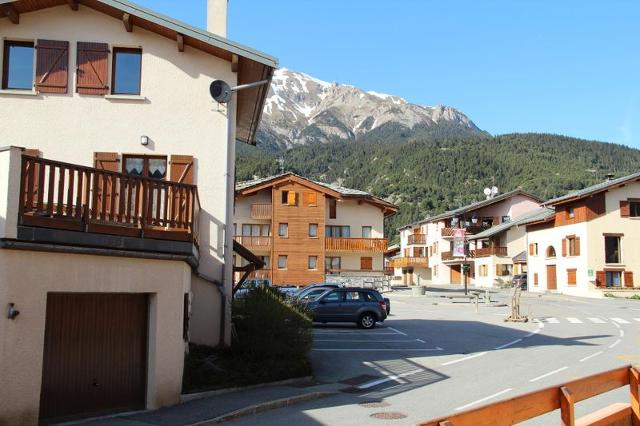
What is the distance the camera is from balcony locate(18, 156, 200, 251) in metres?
9.58

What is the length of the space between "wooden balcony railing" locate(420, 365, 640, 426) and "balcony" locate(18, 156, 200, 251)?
267 inches

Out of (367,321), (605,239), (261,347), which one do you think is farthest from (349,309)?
(605,239)

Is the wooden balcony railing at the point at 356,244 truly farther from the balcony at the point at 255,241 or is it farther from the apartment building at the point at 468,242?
the apartment building at the point at 468,242

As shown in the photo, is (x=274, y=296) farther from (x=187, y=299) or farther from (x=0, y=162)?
(x=0, y=162)

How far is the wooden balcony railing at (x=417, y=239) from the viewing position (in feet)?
319

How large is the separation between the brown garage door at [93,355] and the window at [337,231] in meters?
48.7

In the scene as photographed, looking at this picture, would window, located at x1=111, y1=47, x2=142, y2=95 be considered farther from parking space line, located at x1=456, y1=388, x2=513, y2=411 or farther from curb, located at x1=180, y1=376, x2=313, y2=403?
parking space line, located at x1=456, y1=388, x2=513, y2=411

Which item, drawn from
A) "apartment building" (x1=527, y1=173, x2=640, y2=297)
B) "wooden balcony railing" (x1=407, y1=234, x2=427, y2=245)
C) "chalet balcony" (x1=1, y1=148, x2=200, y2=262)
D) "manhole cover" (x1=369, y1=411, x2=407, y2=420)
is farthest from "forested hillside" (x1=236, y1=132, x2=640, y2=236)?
"manhole cover" (x1=369, y1=411, x2=407, y2=420)

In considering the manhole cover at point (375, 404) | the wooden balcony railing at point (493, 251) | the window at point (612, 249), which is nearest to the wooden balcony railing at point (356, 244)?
the window at point (612, 249)

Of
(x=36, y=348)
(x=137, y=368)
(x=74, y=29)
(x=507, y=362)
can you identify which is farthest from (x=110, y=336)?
(x=507, y=362)

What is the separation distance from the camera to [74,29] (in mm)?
15938

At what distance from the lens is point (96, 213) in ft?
34.0

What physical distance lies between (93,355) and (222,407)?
225cm

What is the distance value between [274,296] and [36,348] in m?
6.77
